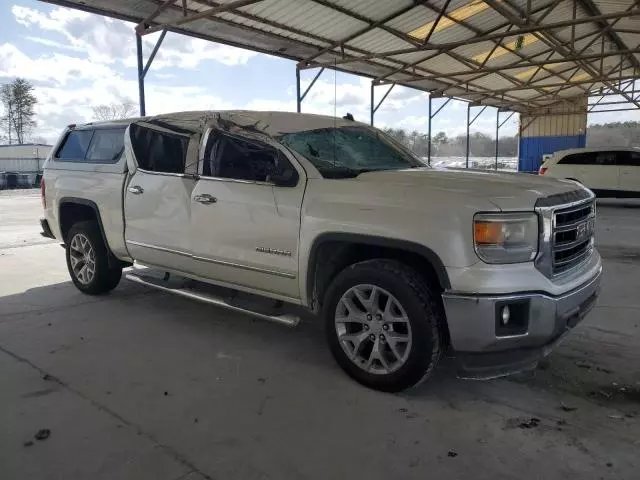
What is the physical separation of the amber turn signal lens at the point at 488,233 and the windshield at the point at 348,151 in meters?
1.07

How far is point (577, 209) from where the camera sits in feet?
11.0

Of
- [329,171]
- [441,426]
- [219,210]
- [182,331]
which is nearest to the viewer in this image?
Result: [441,426]

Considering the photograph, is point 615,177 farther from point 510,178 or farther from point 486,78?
point 510,178

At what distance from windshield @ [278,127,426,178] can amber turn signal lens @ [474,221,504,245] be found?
3.51 feet

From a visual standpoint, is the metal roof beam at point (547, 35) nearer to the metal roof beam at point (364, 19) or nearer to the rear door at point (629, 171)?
the metal roof beam at point (364, 19)

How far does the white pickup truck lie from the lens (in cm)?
299

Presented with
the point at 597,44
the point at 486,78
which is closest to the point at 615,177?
the point at 597,44

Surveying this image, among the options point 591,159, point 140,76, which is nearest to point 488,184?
point 140,76

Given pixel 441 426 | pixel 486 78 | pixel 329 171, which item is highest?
pixel 486 78

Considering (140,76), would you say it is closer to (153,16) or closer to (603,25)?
(153,16)

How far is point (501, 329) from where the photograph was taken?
9.73 feet

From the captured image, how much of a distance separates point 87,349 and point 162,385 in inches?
41.9

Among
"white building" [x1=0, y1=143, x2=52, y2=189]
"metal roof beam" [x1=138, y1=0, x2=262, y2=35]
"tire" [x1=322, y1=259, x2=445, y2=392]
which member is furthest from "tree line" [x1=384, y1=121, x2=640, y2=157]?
"tire" [x1=322, y1=259, x2=445, y2=392]

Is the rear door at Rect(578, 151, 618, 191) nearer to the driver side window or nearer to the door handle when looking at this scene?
the driver side window
